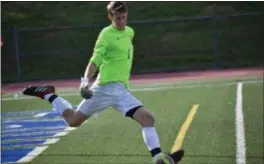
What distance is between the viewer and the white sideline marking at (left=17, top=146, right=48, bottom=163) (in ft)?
27.3

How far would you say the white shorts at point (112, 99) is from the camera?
7398 mm

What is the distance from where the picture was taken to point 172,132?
1016 centimetres

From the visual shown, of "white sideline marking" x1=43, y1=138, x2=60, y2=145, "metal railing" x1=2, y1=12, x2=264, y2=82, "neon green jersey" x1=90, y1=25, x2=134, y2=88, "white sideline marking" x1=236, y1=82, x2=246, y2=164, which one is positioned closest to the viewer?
"neon green jersey" x1=90, y1=25, x2=134, y2=88

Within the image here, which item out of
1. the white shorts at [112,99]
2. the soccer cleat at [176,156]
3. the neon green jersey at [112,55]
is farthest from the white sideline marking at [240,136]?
the neon green jersey at [112,55]

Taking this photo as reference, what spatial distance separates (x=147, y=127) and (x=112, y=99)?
59cm

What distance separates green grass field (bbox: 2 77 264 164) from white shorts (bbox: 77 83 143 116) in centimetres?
77

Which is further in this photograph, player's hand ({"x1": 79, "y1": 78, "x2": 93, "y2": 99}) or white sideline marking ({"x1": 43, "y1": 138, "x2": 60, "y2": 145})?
white sideline marking ({"x1": 43, "y1": 138, "x2": 60, "y2": 145})

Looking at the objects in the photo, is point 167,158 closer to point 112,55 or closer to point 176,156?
point 176,156

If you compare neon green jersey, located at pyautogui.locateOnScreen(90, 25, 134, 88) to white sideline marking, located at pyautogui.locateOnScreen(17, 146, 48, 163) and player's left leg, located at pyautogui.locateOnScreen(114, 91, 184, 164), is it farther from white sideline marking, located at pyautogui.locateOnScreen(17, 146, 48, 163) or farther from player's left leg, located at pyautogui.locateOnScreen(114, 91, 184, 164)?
white sideline marking, located at pyautogui.locateOnScreen(17, 146, 48, 163)

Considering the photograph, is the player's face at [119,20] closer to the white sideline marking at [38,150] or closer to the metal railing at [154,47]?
the white sideline marking at [38,150]

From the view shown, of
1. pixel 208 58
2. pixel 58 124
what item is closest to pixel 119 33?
pixel 58 124

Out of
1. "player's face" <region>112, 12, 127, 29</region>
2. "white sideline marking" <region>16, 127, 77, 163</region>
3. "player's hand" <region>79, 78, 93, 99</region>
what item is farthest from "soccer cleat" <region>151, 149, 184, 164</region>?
"white sideline marking" <region>16, 127, 77, 163</region>

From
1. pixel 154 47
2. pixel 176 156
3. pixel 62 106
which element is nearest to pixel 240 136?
pixel 176 156

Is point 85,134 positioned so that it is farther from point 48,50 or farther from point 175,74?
point 48,50
